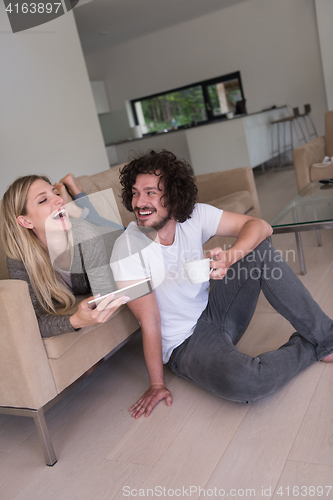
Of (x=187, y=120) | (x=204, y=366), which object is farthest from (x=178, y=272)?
(x=187, y=120)

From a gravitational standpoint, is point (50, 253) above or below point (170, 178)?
below

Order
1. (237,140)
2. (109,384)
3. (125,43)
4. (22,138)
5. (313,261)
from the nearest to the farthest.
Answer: (109,384) → (313,261) → (22,138) → (237,140) → (125,43)

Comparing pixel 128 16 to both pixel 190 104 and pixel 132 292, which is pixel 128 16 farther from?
pixel 132 292

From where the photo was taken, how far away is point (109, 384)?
5.63ft

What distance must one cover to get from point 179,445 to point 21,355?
0.53 meters

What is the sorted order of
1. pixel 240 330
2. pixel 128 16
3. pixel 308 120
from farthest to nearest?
pixel 308 120, pixel 128 16, pixel 240 330

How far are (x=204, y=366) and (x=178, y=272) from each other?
1.01 ft

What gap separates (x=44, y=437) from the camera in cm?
130

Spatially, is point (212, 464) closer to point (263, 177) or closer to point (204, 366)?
point (204, 366)

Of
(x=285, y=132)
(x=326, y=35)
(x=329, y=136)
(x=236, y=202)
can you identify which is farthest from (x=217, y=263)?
(x=285, y=132)

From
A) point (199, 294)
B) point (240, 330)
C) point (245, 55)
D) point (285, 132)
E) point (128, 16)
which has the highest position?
point (128, 16)

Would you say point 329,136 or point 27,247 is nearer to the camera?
point 27,247

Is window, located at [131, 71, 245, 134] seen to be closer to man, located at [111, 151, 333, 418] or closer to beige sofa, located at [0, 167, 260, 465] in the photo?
man, located at [111, 151, 333, 418]

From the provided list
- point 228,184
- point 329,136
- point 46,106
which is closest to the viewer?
point 228,184
